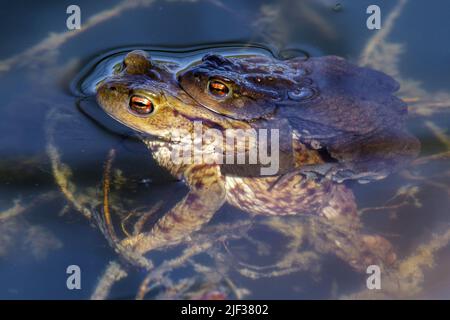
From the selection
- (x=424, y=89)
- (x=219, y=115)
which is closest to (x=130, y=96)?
(x=219, y=115)


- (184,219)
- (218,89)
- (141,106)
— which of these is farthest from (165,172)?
(218,89)

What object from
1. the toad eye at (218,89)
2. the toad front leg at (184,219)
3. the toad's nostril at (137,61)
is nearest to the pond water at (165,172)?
the toad front leg at (184,219)

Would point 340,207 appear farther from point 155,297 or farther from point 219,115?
point 155,297

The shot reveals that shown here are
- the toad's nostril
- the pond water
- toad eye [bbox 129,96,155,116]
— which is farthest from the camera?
the toad's nostril

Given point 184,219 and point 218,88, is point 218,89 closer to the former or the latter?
point 218,88

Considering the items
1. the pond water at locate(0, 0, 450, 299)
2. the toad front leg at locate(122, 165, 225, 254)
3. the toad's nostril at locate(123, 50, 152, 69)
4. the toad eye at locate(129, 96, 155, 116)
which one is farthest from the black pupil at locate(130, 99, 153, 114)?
the toad front leg at locate(122, 165, 225, 254)

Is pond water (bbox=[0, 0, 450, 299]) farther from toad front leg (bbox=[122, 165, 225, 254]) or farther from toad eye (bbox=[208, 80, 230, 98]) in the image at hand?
toad eye (bbox=[208, 80, 230, 98])

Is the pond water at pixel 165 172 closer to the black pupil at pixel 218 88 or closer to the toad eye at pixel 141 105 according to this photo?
the toad eye at pixel 141 105
